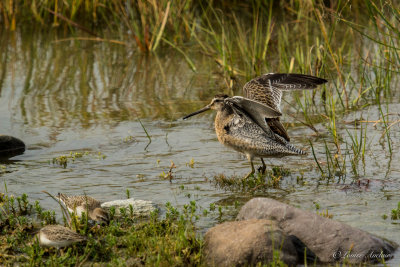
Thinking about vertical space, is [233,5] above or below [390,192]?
above

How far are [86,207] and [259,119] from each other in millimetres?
2182

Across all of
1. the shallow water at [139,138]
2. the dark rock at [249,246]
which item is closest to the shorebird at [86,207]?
the shallow water at [139,138]

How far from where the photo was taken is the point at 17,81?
11320mm

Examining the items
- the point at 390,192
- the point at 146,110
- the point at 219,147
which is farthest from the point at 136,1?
the point at 390,192

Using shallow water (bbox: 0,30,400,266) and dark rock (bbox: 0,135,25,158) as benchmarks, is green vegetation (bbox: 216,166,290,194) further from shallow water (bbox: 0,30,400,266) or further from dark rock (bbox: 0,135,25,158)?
dark rock (bbox: 0,135,25,158)

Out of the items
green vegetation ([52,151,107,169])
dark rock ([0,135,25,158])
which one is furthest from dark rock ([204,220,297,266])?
dark rock ([0,135,25,158])

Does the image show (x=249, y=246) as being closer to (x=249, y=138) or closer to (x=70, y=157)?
(x=249, y=138)

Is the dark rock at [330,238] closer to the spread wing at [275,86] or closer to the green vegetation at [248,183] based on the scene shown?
the green vegetation at [248,183]

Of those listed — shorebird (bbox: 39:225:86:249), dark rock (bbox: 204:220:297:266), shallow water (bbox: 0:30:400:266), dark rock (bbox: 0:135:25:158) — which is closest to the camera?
dark rock (bbox: 204:220:297:266)

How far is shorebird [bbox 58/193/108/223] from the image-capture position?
5.40m

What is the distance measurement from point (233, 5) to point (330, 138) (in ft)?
24.6

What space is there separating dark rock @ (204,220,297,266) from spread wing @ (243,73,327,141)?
101 inches

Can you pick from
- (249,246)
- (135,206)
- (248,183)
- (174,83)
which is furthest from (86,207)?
(174,83)

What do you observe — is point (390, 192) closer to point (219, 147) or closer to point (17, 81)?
point (219, 147)
